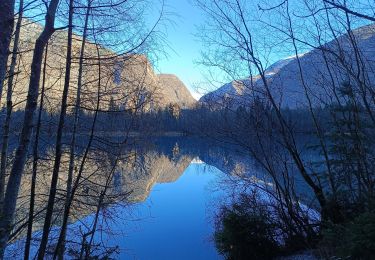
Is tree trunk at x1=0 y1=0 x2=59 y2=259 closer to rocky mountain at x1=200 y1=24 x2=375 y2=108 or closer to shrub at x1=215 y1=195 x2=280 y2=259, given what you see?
rocky mountain at x1=200 y1=24 x2=375 y2=108

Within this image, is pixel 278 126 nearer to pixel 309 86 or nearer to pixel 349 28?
pixel 309 86

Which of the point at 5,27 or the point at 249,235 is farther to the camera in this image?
the point at 249,235

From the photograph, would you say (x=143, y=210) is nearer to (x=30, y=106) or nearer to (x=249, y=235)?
(x=249, y=235)

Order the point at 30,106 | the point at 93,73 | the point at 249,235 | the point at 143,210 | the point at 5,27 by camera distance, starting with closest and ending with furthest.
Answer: the point at 5,27, the point at 30,106, the point at 93,73, the point at 249,235, the point at 143,210

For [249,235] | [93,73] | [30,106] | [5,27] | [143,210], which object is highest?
[93,73]

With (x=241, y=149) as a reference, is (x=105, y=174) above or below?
below

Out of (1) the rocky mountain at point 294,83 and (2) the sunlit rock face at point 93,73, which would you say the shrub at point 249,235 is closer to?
(1) the rocky mountain at point 294,83

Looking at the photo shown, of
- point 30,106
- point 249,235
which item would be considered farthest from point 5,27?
point 249,235

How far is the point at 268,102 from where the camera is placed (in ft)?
27.3

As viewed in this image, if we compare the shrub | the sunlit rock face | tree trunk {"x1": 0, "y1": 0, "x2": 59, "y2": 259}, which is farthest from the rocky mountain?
tree trunk {"x1": 0, "y1": 0, "x2": 59, "y2": 259}

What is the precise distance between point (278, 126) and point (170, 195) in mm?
14102

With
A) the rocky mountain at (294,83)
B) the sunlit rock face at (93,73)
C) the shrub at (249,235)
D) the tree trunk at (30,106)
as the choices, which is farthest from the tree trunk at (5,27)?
the shrub at (249,235)

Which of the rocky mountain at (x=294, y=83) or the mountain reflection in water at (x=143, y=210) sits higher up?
the rocky mountain at (x=294, y=83)

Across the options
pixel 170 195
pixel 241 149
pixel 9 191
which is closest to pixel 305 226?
pixel 241 149
